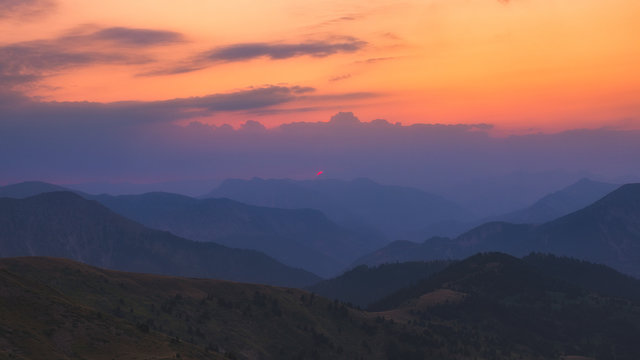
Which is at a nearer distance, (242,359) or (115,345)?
(115,345)

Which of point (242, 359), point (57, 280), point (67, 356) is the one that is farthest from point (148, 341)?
point (57, 280)

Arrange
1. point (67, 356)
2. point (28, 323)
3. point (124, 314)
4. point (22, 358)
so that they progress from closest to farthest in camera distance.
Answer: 1. point (22, 358)
2. point (67, 356)
3. point (28, 323)
4. point (124, 314)

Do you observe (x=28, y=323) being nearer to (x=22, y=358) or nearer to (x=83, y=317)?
(x=83, y=317)

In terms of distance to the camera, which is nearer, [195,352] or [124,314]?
[195,352]

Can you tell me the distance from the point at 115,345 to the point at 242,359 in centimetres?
9494

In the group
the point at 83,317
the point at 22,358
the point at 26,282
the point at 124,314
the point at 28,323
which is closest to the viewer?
the point at 22,358

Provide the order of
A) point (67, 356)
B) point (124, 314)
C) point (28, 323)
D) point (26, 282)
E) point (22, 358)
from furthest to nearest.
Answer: point (124, 314) < point (26, 282) < point (28, 323) < point (67, 356) < point (22, 358)

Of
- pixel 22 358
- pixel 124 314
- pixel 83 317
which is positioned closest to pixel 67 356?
pixel 22 358

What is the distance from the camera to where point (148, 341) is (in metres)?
114

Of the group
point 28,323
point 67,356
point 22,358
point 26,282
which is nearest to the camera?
point 22,358

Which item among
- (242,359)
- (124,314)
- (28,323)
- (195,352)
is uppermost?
(28,323)

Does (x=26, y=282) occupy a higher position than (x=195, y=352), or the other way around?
(x=26, y=282)

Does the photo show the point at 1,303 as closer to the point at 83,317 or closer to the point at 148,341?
the point at 83,317

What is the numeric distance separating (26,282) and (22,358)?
147 feet
